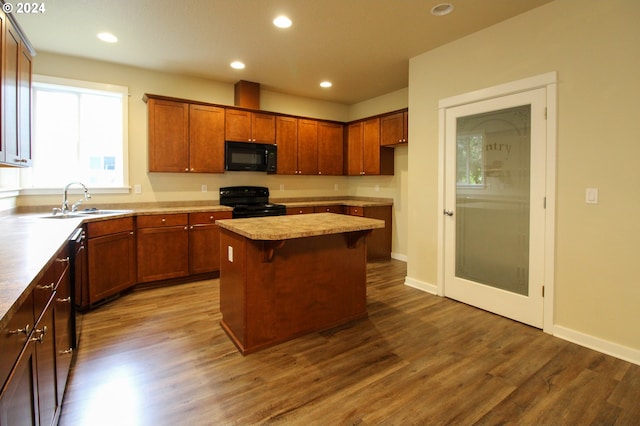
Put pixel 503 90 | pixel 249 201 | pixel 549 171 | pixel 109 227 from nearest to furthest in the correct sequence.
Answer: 1. pixel 549 171
2. pixel 503 90
3. pixel 109 227
4. pixel 249 201

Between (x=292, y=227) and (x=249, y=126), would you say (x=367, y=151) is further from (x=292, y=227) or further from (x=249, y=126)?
(x=292, y=227)

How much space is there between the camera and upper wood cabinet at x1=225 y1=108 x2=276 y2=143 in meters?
4.69

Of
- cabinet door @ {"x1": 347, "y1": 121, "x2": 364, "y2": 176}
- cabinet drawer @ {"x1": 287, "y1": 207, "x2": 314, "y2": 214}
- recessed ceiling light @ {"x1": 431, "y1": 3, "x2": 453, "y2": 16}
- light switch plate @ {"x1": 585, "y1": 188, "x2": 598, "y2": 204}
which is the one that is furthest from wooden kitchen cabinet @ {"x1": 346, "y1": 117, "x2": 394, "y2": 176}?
light switch plate @ {"x1": 585, "y1": 188, "x2": 598, "y2": 204}

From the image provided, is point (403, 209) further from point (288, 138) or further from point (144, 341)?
point (144, 341)

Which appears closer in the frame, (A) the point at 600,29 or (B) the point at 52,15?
(A) the point at 600,29

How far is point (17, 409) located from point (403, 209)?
5.02 metres

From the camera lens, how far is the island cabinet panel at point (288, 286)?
2461 mm

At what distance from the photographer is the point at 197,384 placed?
2.07 metres

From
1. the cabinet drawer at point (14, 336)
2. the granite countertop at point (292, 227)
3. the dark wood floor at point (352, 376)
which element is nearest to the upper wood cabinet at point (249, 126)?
the granite countertop at point (292, 227)

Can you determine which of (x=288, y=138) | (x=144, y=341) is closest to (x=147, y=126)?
(x=288, y=138)

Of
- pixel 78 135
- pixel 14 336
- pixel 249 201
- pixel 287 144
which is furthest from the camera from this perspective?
pixel 287 144

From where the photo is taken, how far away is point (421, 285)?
3.93 m

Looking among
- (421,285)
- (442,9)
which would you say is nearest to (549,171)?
(442,9)

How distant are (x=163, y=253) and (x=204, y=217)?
0.64 metres
